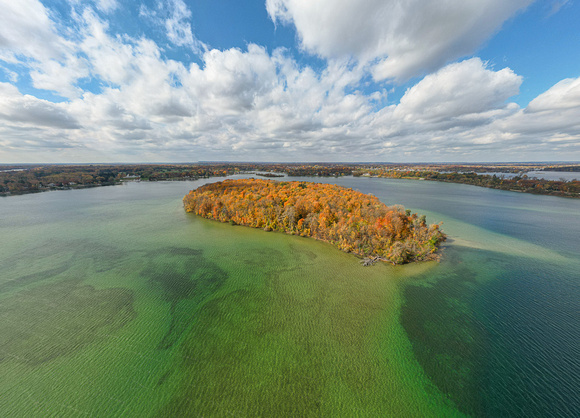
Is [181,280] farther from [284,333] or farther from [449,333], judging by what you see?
[449,333]

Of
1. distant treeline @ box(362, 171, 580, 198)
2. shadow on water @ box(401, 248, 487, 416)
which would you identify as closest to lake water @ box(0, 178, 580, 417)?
shadow on water @ box(401, 248, 487, 416)

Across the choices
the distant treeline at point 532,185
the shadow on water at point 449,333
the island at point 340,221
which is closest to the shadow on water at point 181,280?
the island at point 340,221

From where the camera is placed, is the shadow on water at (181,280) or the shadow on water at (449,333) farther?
the shadow on water at (181,280)

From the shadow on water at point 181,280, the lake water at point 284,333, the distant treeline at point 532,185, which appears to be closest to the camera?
the lake water at point 284,333

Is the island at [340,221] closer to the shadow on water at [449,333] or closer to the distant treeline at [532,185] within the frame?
the shadow on water at [449,333]

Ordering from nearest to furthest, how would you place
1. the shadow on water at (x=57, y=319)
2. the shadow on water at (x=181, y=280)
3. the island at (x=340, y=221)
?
the shadow on water at (x=57, y=319), the shadow on water at (x=181, y=280), the island at (x=340, y=221)

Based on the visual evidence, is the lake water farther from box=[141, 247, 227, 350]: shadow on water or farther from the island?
the island
